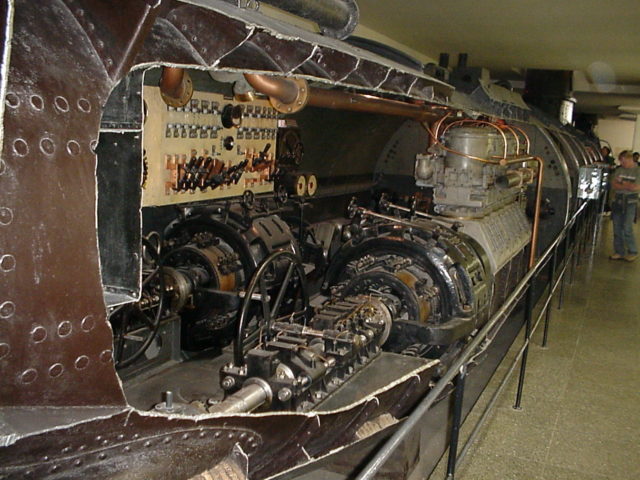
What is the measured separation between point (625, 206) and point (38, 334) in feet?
31.8

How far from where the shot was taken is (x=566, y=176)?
275 inches

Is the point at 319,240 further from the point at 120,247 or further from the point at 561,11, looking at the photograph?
the point at 120,247

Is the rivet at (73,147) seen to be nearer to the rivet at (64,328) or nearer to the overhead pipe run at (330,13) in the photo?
the rivet at (64,328)

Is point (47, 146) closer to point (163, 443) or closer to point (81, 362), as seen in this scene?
point (81, 362)

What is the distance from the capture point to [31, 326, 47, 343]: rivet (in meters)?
1.37

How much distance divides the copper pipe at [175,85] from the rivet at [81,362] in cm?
194

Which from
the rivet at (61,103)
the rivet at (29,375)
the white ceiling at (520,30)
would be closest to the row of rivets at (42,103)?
the rivet at (61,103)

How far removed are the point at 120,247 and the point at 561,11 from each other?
6252 mm

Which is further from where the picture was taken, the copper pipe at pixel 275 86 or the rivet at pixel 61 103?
the copper pipe at pixel 275 86

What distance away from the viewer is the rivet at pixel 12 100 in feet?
4.09

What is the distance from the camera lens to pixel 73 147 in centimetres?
140

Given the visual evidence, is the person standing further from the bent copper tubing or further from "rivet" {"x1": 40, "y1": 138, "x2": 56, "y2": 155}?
"rivet" {"x1": 40, "y1": 138, "x2": 56, "y2": 155}

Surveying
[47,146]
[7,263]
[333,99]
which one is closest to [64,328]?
[7,263]

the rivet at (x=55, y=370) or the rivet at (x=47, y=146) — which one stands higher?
the rivet at (x=47, y=146)
